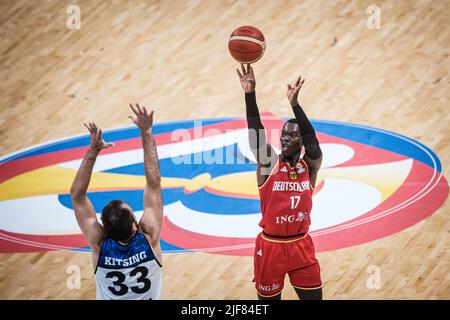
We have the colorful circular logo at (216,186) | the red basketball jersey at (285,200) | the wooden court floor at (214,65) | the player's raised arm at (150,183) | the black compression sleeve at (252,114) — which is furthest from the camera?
the wooden court floor at (214,65)

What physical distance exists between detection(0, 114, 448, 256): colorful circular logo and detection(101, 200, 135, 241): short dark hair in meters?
2.85

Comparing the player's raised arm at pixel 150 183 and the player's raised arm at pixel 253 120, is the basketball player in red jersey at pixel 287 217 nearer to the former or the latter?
the player's raised arm at pixel 253 120

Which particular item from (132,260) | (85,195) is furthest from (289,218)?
(85,195)

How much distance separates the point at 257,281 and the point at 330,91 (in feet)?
11.5

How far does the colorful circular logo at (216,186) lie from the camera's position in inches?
307

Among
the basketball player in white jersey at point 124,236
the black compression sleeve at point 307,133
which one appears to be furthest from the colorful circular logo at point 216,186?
the basketball player in white jersey at point 124,236

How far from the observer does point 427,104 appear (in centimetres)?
875

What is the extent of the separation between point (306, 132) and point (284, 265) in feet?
3.89

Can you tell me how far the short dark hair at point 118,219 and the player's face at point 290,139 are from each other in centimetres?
178

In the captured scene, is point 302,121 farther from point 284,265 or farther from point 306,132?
point 284,265

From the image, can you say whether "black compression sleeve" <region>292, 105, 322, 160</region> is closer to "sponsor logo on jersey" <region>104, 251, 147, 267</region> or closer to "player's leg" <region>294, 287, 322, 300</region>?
"player's leg" <region>294, 287, 322, 300</region>

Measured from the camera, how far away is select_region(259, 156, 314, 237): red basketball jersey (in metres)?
6.11

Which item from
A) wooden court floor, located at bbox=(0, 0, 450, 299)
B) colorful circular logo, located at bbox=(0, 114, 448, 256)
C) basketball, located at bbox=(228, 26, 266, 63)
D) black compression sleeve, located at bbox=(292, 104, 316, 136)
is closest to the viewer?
black compression sleeve, located at bbox=(292, 104, 316, 136)

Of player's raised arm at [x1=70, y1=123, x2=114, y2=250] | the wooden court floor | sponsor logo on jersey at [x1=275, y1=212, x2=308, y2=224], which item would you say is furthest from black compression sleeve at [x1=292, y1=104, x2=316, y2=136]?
the wooden court floor
